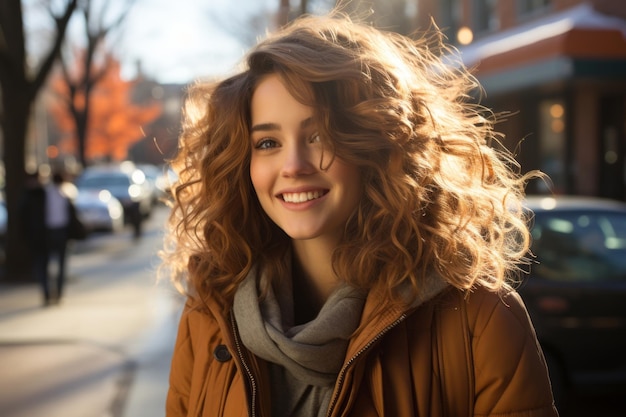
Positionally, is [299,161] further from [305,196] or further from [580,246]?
[580,246]

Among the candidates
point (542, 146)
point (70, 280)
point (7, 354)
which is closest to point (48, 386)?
point (7, 354)

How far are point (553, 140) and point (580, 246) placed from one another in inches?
520

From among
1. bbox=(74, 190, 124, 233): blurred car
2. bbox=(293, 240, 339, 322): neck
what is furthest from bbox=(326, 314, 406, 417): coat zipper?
bbox=(74, 190, 124, 233): blurred car

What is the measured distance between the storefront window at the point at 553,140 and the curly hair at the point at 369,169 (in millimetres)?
15590

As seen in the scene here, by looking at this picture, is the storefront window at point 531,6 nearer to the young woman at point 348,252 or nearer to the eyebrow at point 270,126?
the young woman at point 348,252

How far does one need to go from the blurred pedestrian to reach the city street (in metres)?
0.35

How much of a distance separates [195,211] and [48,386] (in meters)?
4.62

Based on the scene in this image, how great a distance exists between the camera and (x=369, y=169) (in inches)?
97.3

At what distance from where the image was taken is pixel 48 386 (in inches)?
268

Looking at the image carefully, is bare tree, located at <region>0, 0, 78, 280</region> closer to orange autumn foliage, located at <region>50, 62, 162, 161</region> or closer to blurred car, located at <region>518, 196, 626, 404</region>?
blurred car, located at <region>518, 196, 626, 404</region>

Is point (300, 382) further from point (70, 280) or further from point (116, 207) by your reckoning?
point (116, 207)

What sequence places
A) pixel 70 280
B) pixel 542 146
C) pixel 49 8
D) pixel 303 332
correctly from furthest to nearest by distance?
pixel 542 146 < pixel 49 8 < pixel 70 280 < pixel 303 332

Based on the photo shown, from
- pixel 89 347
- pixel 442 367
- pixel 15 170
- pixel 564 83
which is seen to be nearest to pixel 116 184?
pixel 15 170

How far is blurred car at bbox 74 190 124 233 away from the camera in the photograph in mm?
21000
